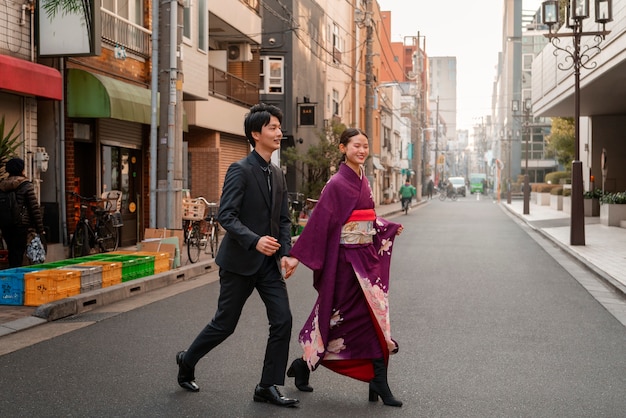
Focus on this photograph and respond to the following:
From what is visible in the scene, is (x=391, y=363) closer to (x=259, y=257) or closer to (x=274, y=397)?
(x=274, y=397)

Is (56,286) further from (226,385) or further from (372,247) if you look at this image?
(372,247)

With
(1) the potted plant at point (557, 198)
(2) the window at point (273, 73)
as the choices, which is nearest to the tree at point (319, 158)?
(2) the window at point (273, 73)

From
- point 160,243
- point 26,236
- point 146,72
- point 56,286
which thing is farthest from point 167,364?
point 146,72

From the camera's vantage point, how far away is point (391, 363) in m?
6.55

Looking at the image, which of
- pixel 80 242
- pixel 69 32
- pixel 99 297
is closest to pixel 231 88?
pixel 69 32

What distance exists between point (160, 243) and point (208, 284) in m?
1.43

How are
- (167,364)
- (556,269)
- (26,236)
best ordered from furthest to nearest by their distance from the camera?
(556,269) < (26,236) < (167,364)

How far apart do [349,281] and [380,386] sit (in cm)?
73

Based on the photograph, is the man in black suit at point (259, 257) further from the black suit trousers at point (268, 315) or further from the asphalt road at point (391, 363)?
the asphalt road at point (391, 363)

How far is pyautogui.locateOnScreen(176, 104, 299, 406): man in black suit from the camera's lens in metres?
5.13

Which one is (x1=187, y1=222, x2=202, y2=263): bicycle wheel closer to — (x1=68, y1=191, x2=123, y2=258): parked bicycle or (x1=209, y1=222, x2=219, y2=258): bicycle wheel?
(x1=209, y1=222, x2=219, y2=258): bicycle wheel

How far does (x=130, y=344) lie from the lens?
23.9 feet

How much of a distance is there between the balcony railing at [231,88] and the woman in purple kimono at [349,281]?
1914cm

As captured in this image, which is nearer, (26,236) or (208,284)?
(26,236)
